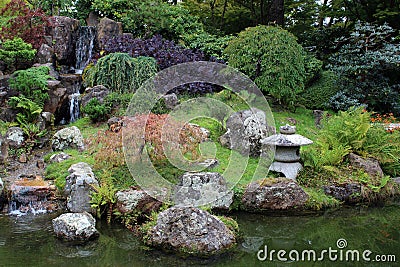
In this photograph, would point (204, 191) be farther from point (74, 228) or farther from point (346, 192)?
point (346, 192)

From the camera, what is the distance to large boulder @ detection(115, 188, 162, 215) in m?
6.40

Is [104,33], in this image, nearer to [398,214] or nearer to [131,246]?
[131,246]

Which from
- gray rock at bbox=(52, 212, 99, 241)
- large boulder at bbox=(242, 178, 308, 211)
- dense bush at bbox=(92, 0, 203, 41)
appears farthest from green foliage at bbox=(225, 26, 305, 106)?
gray rock at bbox=(52, 212, 99, 241)

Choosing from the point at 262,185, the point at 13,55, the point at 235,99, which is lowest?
the point at 262,185

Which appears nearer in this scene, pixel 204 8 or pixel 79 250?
pixel 79 250

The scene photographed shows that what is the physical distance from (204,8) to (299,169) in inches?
427

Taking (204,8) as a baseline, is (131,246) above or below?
below

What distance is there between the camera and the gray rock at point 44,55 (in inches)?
456

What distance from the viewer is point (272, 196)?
6824mm

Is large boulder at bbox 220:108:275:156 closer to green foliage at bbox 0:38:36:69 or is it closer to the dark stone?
the dark stone

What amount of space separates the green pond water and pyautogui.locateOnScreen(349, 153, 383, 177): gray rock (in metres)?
0.83

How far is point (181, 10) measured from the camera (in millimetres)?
14516

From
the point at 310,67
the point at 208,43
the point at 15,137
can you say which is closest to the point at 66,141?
the point at 15,137

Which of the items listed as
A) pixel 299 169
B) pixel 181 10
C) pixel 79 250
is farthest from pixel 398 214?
pixel 181 10
